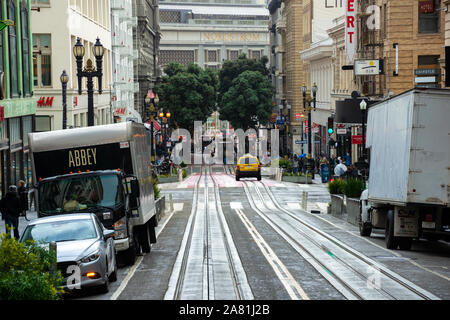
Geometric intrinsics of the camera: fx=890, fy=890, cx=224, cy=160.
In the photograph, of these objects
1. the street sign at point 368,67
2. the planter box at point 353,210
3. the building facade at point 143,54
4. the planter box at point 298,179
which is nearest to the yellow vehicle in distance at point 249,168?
the planter box at point 298,179

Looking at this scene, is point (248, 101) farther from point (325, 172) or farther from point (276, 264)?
point (276, 264)

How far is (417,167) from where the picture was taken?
2125 cm

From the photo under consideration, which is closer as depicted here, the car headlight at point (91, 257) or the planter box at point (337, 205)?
the car headlight at point (91, 257)

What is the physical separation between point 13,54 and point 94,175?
22.5 meters

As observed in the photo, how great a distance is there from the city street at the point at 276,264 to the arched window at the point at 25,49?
1167 centimetres

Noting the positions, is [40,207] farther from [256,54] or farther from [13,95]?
[256,54]

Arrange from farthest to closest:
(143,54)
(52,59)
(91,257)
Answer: (143,54), (52,59), (91,257)

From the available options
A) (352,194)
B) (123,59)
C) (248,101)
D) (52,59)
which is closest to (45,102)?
(52,59)

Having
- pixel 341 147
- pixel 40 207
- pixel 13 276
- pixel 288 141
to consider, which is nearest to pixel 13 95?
pixel 40 207

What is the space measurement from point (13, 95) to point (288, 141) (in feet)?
222

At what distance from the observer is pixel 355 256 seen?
71.8 ft

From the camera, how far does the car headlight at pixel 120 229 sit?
19.9 m

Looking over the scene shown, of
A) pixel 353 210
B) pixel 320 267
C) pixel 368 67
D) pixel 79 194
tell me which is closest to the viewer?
pixel 320 267

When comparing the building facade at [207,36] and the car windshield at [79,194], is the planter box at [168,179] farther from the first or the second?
the building facade at [207,36]
